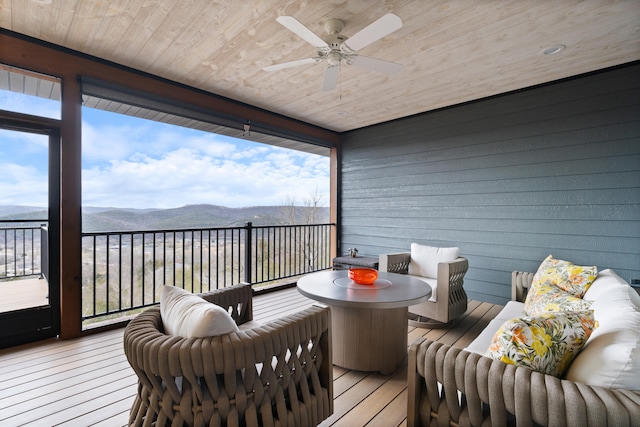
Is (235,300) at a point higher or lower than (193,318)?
lower

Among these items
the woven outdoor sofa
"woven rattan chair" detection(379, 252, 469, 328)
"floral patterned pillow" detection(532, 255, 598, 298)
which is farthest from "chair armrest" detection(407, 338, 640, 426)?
"woven rattan chair" detection(379, 252, 469, 328)

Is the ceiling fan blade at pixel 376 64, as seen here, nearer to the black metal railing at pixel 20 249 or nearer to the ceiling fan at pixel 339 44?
the ceiling fan at pixel 339 44

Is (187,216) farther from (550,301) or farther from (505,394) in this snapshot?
(505,394)

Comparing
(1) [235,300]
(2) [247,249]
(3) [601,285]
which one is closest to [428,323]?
(3) [601,285]

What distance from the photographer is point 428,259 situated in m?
3.68

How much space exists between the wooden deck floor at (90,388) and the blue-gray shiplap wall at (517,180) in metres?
1.74

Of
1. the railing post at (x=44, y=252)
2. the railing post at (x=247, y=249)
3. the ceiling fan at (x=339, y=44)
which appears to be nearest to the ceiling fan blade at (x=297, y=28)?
the ceiling fan at (x=339, y=44)

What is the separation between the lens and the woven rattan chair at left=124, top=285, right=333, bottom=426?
1112 millimetres

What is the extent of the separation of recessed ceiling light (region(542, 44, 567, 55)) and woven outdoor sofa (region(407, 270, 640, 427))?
2549 millimetres

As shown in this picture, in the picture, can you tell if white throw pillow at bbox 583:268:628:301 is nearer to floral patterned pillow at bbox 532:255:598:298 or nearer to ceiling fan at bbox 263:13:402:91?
floral patterned pillow at bbox 532:255:598:298

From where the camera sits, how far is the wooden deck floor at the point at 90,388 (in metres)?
1.78

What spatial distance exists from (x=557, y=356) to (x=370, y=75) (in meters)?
3.08

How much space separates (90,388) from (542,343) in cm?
273

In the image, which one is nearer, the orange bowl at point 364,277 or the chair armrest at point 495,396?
the chair armrest at point 495,396
